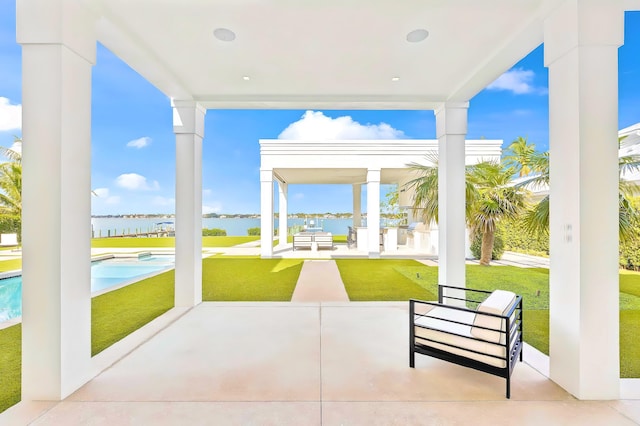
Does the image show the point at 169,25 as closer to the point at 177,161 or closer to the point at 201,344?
the point at 177,161

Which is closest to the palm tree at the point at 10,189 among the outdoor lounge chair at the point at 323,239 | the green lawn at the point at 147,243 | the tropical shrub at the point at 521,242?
the green lawn at the point at 147,243

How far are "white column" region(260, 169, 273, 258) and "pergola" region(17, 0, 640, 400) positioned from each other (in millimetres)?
8213

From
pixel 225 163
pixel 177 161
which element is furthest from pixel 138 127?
pixel 177 161

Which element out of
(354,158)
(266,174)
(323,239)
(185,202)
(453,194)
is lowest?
(323,239)

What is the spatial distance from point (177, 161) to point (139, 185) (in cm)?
3914

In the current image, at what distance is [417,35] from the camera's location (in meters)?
3.79

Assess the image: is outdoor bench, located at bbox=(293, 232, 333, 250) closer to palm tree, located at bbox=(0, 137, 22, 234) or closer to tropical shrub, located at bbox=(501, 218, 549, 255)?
tropical shrub, located at bbox=(501, 218, 549, 255)

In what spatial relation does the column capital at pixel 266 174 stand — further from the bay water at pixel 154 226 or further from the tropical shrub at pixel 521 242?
the tropical shrub at pixel 521 242

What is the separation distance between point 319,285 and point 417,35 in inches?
211

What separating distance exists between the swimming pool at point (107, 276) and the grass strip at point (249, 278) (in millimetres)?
1779

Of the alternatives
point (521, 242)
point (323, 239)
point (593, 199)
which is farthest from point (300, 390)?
point (521, 242)

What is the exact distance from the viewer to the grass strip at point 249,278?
6566 millimetres

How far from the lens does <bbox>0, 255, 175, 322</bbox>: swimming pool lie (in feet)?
21.2

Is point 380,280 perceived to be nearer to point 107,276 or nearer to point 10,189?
point 107,276
